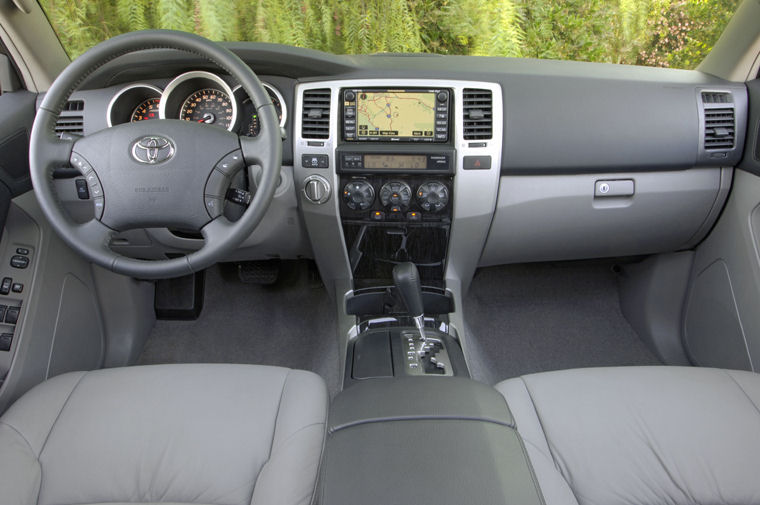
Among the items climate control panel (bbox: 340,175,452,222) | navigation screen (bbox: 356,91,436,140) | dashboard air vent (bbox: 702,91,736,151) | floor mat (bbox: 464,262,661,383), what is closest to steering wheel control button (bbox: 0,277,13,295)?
climate control panel (bbox: 340,175,452,222)

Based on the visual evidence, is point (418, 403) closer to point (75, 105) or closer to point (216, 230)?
point (216, 230)

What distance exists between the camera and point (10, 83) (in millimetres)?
1580

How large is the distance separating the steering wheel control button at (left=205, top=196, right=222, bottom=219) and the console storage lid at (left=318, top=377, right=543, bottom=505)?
0.53 m

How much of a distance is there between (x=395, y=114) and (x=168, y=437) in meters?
1.05

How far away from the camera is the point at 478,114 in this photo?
1.57 metres

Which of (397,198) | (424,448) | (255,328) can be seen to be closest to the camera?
(424,448)

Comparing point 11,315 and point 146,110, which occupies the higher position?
point 146,110

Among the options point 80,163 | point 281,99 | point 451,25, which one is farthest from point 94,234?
A: point 451,25

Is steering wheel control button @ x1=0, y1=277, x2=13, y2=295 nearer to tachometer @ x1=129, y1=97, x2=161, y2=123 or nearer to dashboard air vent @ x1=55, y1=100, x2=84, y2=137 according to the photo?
dashboard air vent @ x1=55, y1=100, x2=84, y2=137

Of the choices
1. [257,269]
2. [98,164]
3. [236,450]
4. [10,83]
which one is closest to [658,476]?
[236,450]

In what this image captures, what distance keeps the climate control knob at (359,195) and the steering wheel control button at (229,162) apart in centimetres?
45

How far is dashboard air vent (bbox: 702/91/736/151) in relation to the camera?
166 centimetres

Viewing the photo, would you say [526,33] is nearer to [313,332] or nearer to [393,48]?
[393,48]

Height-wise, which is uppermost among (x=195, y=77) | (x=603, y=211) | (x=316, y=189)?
(x=195, y=77)
